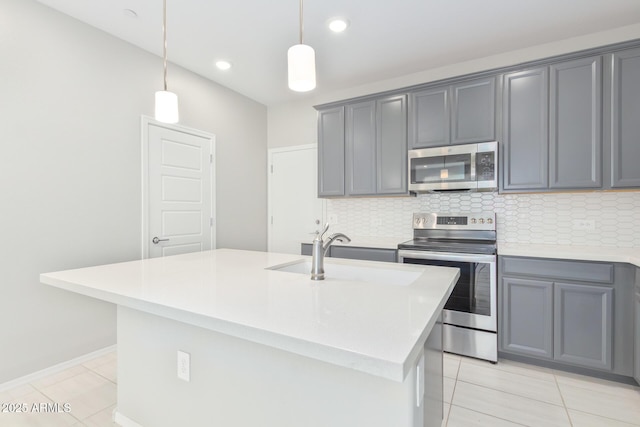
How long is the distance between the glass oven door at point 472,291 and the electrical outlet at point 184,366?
6.65ft

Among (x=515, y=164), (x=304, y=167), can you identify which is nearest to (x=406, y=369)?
(x=515, y=164)

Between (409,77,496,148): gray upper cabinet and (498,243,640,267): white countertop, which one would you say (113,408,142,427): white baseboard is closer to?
(498,243,640,267): white countertop

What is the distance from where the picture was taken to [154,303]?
3.62ft

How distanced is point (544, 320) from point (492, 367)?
542 millimetres

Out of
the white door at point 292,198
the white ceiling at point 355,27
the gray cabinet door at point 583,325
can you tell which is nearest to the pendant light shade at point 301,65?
the white ceiling at point 355,27

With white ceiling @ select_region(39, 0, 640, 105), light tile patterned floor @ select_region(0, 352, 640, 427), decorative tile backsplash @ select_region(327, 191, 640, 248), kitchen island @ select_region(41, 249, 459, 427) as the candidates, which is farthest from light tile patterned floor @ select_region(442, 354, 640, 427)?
white ceiling @ select_region(39, 0, 640, 105)

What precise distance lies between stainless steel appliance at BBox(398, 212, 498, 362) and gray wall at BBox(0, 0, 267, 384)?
8.78 ft

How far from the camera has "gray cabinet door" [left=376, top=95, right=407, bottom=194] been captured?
3129 millimetres

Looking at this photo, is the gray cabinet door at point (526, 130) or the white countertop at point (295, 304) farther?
the gray cabinet door at point (526, 130)

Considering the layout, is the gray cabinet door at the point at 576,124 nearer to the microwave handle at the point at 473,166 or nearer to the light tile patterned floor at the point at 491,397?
the microwave handle at the point at 473,166

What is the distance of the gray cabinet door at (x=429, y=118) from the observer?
9.53 feet

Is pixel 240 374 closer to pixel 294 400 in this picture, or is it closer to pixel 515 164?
pixel 294 400

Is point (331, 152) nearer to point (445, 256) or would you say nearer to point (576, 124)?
point (445, 256)

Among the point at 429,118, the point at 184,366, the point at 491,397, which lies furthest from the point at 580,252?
the point at 184,366
